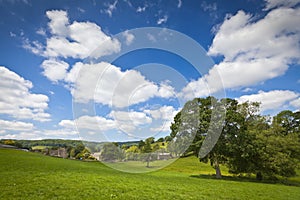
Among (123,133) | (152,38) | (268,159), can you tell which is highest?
(152,38)

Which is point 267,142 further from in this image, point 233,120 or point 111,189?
point 111,189

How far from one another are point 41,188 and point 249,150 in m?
28.9

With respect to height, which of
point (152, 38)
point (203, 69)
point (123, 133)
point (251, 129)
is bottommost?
point (123, 133)

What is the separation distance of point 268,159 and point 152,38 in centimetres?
2580

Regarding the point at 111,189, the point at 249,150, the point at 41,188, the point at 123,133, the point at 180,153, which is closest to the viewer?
the point at 41,188

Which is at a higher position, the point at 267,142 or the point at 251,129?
the point at 251,129

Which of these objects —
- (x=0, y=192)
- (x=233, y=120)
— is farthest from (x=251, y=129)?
(x=0, y=192)

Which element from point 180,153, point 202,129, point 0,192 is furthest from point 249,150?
point 0,192

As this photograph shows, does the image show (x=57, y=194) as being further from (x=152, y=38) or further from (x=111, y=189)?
(x=152, y=38)

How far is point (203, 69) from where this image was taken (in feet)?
88.3

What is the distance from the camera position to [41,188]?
13625 mm

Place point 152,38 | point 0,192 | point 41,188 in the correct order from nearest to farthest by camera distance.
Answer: point 0,192
point 41,188
point 152,38

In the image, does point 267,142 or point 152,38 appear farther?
point 267,142

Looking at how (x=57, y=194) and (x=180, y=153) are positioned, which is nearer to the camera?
(x=57, y=194)
